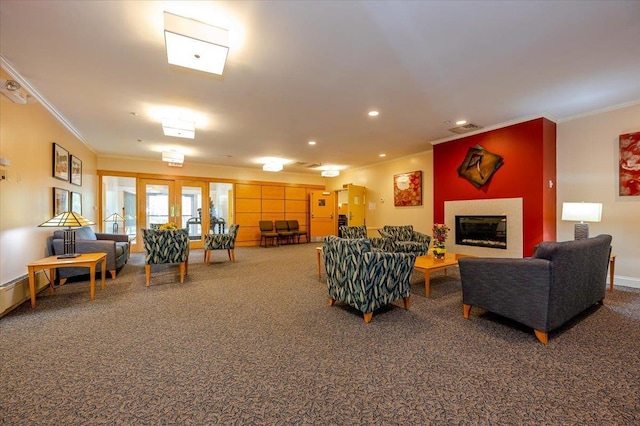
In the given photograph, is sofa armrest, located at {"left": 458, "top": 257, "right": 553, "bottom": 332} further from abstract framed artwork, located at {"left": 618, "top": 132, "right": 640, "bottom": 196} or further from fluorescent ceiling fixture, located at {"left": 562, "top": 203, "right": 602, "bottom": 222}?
abstract framed artwork, located at {"left": 618, "top": 132, "right": 640, "bottom": 196}

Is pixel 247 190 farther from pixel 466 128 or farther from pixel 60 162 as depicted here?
pixel 466 128

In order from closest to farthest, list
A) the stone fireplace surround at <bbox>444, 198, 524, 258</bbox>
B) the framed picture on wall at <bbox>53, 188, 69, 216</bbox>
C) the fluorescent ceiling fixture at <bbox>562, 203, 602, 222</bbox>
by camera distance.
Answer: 1. the fluorescent ceiling fixture at <bbox>562, 203, 602, 222</bbox>
2. the framed picture on wall at <bbox>53, 188, 69, 216</bbox>
3. the stone fireplace surround at <bbox>444, 198, 524, 258</bbox>

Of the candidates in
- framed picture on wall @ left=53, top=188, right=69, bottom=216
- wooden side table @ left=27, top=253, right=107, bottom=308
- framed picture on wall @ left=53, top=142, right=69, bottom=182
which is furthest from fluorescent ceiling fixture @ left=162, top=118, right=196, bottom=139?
wooden side table @ left=27, top=253, right=107, bottom=308

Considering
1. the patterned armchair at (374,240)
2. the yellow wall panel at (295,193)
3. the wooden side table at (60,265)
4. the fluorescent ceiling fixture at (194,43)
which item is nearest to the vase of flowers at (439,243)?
the patterned armchair at (374,240)

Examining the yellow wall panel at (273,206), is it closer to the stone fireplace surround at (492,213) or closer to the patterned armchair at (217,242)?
the patterned armchair at (217,242)

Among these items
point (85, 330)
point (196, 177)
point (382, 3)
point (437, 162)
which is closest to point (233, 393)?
point (85, 330)

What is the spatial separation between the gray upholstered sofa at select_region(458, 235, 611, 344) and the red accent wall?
1.70 metres

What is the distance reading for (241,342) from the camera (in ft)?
8.13

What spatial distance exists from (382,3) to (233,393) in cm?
299

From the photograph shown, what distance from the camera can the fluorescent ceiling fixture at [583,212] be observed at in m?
3.82

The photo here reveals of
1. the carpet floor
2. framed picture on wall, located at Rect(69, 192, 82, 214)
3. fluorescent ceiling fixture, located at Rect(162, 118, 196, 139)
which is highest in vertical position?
fluorescent ceiling fixture, located at Rect(162, 118, 196, 139)

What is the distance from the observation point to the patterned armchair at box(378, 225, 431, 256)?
503 cm

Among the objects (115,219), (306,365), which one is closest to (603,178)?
(306,365)

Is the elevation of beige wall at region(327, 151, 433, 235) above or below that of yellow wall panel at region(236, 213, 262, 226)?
above
